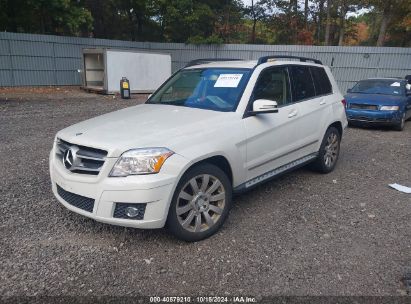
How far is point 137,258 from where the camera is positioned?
10.3 feet

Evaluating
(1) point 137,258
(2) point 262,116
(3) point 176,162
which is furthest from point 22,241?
(2) point 262,116

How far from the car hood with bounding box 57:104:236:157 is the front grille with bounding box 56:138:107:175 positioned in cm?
6

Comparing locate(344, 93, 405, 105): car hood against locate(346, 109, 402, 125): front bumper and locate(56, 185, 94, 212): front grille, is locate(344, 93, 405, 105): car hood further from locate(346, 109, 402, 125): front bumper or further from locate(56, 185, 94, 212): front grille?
locate(56, 185, 94, 212): front grille

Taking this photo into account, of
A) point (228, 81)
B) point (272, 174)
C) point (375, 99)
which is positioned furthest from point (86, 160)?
point (375, 99)

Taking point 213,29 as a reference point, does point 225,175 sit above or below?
below

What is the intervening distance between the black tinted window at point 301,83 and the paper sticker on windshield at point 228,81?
42.0 inches

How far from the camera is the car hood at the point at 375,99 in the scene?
9.58 m

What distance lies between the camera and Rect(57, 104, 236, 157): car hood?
3.05 meters

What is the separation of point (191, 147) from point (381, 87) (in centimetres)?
954

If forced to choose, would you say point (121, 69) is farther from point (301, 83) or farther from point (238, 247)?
point (238, 247)

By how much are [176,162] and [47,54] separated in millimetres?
17933

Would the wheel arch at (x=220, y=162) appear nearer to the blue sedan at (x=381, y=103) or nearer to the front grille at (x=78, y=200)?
the front grille at (x=78, y=200)

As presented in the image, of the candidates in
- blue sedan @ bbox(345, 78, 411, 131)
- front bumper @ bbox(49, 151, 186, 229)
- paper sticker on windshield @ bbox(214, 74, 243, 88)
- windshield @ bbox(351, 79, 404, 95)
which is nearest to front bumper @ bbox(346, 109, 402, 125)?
blue sedan @ bbox(345, 78, 411, 131)

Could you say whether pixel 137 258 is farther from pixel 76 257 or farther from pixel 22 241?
pixel 22 241
